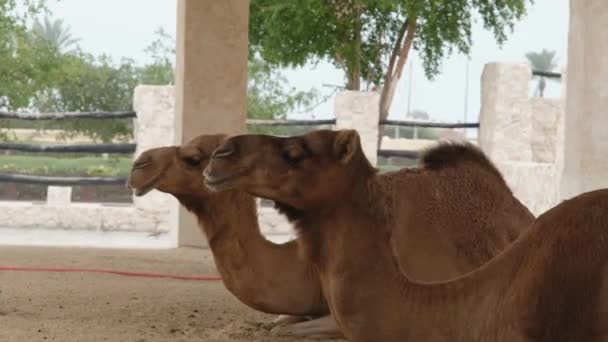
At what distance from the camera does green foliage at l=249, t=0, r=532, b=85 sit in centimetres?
2028

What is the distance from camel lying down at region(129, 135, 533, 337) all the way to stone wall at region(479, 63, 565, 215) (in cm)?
1255

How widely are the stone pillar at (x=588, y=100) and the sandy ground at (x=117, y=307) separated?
2.53 meters

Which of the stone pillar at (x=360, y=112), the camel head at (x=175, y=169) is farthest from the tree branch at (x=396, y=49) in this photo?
the camel head at (x=175, y=169)

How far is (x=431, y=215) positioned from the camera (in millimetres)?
5109

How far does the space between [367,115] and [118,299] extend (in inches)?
422

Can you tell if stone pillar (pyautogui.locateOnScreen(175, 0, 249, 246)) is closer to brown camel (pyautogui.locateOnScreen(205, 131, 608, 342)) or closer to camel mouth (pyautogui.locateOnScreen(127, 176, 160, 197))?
camel mouth (pyautogui.locateOnScreen(127, 176, 160, 197))

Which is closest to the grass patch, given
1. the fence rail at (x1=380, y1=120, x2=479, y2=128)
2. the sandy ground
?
the fence rail at (x1=380, y1=120, x2=479, y2=128)

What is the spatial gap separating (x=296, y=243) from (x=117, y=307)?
1.75 metres

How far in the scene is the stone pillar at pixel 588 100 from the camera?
7883mm

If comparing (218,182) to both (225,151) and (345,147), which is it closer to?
(225,151)

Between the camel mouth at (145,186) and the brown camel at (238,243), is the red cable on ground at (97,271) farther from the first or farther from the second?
the camel mouth at (145,186)

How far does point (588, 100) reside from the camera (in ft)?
26.2

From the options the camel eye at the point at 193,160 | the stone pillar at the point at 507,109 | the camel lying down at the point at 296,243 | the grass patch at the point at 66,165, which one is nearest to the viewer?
the camel lying down at the point at 296,243

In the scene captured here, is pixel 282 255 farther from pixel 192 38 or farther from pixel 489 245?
pixel 192 38
